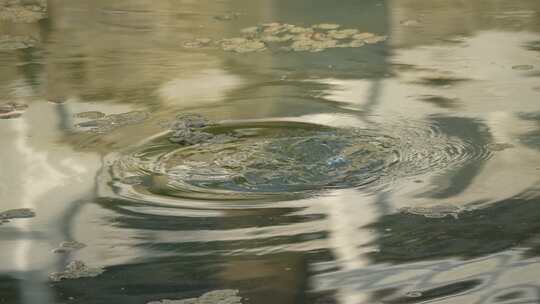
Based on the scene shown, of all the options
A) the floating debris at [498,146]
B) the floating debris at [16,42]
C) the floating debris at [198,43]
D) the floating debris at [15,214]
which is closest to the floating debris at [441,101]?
the floating debris at [498,146]

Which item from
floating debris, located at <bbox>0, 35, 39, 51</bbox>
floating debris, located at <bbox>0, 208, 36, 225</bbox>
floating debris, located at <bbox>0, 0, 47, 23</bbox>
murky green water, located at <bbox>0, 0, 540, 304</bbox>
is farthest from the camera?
floating debris, located at <bbox>0, 0, 47, 23</bbox>

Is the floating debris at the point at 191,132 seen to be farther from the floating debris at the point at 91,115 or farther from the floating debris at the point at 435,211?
the floating debris at the point at 435,211

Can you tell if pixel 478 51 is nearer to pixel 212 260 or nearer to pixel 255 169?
pixel 255 169

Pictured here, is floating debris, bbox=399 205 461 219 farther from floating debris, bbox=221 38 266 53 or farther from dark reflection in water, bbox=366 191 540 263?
floating debris, bbox=221 38 266 53

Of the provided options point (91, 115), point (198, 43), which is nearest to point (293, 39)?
point (198, 43)

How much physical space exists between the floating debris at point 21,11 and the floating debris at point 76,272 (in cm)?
265

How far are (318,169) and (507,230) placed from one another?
58cm

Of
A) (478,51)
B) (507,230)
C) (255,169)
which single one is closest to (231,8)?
(478,51)

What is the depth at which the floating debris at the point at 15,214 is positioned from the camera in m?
2.75

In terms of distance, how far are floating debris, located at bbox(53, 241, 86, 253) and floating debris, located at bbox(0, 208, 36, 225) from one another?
22 centimetres

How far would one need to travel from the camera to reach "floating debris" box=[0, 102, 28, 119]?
3552 millimetres

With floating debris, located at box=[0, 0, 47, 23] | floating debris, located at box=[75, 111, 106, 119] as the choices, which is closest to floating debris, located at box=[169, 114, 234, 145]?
floating debris, located at box=[75, 111, 106, 119]

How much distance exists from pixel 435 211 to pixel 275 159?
0.54m

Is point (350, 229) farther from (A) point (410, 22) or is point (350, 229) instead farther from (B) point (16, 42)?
(B) point (16, 42)
